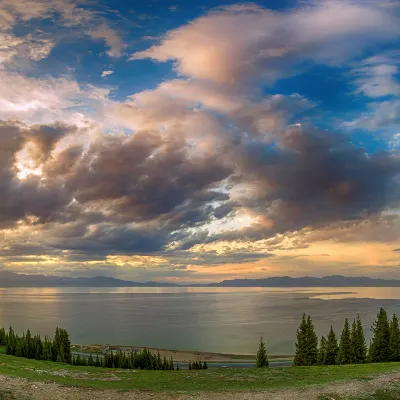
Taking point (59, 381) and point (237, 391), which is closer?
point (237, 391)

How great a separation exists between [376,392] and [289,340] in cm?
13336

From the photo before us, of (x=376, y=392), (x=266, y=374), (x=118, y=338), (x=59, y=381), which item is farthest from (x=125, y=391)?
(x=118, y=338)

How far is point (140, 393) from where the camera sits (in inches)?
1373

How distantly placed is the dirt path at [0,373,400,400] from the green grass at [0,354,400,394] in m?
2.33

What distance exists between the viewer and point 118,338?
585 ft

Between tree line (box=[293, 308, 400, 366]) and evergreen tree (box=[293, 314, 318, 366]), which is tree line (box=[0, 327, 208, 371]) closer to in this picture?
evergreen tree (box=[293, 314, 318, 366])

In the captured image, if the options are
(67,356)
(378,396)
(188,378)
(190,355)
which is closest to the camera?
(378,396)

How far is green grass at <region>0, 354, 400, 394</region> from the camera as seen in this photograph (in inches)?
1519

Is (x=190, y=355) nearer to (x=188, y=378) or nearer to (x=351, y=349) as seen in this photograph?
(x=351, y=349)

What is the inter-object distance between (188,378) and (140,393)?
11.1m

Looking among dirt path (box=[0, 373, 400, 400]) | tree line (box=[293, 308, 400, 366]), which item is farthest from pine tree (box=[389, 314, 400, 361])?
dirt path (box=[0, 373, 400, 400])

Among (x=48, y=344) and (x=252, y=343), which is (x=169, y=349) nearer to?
(x=252, y=343)

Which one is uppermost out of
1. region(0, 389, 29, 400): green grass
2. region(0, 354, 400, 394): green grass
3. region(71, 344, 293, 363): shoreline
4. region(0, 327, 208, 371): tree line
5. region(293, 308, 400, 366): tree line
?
region(0, 389, 29, 400): green grass

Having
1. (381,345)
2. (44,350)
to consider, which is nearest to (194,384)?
(381,345)
